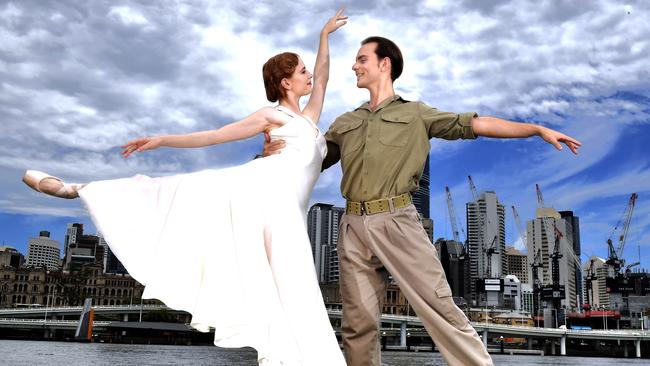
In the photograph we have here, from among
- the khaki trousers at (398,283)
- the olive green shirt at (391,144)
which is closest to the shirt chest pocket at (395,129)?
the olive green shirt at (391,144)

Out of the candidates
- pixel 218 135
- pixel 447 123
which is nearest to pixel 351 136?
pixel 447 123

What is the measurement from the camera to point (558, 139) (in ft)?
17.9

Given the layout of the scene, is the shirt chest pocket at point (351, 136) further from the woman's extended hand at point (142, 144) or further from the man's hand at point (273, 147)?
the woman's extended hand at point (142, 144)

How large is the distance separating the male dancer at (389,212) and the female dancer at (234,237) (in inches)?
12.6

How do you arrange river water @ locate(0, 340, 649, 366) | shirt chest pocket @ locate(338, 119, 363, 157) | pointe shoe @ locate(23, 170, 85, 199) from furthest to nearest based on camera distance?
1. river water @ locate(0, 340, 649, 366)
2. shirt chest pocket @ locate(338, 119, 363, 157)
3. pointe shoe @ locate(23, 170, 85, 199)

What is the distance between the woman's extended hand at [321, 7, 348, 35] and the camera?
21.9ft

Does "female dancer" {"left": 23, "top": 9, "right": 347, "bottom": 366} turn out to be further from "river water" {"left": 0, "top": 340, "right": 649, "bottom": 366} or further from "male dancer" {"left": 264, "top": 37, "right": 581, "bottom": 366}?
"river water" {"left": 0, "top": 340, "right": 649, "bottom": 366}

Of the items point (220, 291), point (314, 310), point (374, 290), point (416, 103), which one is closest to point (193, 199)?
point (220, 291)

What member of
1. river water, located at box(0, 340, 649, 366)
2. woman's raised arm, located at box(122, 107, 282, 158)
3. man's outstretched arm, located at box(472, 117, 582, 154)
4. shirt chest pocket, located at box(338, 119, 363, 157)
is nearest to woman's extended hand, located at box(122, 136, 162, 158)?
woman's raised arm, located at box(122, 107, 282, 158)

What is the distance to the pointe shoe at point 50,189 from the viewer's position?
18.1ft

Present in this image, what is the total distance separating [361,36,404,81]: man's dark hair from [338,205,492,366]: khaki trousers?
1.26 meters

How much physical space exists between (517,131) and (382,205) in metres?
1.19

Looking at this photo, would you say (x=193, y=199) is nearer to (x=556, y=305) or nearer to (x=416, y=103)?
(x=416, y=103)

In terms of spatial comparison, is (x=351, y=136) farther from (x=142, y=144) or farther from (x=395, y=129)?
(x=142, y=144)
